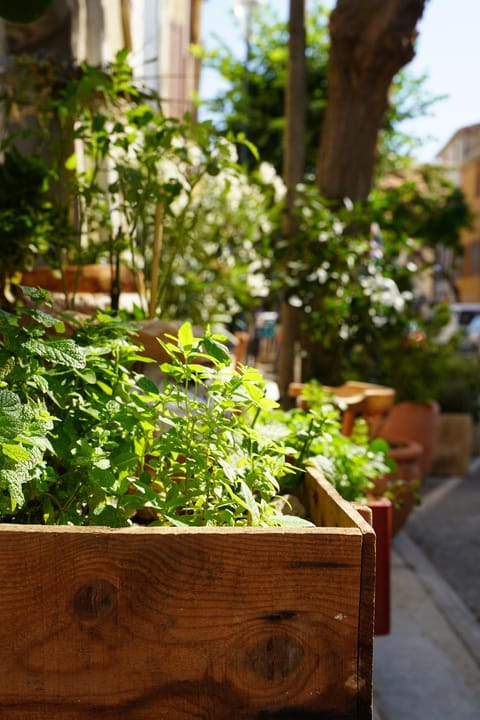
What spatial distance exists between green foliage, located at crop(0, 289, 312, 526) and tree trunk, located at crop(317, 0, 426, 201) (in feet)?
15.6

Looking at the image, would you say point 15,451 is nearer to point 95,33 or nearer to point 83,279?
point 83,279

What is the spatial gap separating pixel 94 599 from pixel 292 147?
5.64m

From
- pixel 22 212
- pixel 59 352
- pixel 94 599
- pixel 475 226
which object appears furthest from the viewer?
pixel 475 226

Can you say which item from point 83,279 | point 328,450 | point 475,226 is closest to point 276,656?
point 328,450

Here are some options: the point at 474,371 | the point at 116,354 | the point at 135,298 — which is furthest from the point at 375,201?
the point at 116,354

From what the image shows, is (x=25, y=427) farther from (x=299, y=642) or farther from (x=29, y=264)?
(x=29, y=264)

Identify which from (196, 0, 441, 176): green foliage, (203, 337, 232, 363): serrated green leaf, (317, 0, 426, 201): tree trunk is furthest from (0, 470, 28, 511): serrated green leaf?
(196, 0, 441, 176): green foliage

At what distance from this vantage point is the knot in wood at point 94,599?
4.20 ft

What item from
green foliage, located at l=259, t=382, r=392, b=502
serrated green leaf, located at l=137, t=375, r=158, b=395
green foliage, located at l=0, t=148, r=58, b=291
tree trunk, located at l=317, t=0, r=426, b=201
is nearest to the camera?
serrated green leaf, located at l=137, t=375, r=158, b=395

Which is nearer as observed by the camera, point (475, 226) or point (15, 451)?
point (15, 451)

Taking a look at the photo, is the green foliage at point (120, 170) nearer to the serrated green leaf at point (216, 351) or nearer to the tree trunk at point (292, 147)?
the tree trunk at point (292, 147)

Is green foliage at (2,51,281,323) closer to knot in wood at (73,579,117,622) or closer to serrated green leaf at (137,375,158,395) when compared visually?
serrated green leaf at (137,375,158,395)

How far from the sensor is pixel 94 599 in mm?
1283

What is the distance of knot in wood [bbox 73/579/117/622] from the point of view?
50.4 inches
